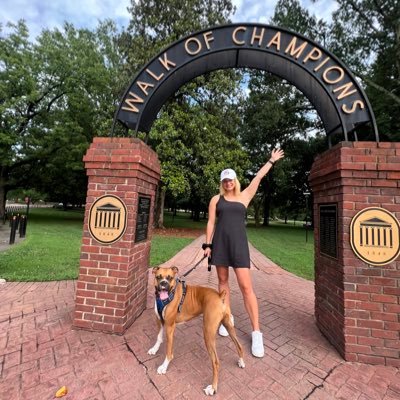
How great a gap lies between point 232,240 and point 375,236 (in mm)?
1505

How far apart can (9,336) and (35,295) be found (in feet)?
4.69

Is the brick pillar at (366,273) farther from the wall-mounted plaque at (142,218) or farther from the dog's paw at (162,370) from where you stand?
the wall-mounted plaque at (142,218)

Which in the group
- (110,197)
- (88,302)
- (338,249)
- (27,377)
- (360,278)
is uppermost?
(110,197)

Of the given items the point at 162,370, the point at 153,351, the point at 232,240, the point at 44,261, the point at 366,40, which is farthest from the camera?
the point at 366,40

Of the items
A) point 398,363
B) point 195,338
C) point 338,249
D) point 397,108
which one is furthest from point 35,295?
point 397,108

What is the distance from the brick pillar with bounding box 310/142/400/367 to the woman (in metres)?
0.92

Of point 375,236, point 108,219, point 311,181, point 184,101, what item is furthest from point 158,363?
point 184,101

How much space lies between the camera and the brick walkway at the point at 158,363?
2.08m

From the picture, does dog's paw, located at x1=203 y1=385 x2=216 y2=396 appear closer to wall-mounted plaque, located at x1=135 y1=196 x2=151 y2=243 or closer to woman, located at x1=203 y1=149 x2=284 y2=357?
woman, located at x1=203 y1=149 x2=284 y2=357

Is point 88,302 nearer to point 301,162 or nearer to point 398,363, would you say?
point 398,363

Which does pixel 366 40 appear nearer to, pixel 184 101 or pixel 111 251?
pixel 184 101

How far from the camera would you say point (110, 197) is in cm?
308

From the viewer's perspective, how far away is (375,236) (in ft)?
8.66

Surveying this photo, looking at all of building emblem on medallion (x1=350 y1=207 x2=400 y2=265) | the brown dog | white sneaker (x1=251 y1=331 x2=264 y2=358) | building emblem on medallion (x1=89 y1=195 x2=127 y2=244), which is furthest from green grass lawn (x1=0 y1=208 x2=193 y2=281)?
building emblem on medallion (x1=350 y1=207 x2=400 y2=265)
